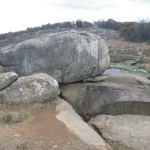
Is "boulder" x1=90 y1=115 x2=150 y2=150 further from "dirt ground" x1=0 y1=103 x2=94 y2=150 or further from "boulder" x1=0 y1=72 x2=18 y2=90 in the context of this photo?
"boulder" x1=0 y1=72 x2=18 y2=90

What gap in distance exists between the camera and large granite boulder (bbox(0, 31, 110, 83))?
1570 cm

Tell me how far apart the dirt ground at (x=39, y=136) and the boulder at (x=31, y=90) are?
123cm

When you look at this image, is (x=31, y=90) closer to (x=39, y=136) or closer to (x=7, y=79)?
(x=7, y=79)

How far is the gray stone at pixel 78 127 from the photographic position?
35.2 ft

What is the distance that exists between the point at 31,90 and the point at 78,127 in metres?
3.17

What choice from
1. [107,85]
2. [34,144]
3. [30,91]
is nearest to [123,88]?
[107,85]

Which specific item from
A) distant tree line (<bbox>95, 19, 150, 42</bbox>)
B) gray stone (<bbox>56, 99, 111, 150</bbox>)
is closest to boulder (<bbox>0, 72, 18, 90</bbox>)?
gray stone (<bbox>56, 99, 111, 150</bbox>)

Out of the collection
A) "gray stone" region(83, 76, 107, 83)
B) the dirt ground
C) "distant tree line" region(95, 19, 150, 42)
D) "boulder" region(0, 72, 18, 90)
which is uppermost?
"boulder" region(0, 72, 18, 90)

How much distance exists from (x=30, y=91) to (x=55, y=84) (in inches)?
39.9

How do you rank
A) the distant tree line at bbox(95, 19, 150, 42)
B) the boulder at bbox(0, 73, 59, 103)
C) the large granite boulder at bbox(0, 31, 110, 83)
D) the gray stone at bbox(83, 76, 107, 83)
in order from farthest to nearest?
the distant tree line at bbox(95, 19, 150, 42), the gray stone at bbox(83, 76, 107, 83), the large granite boulder at bbox(0, 31, 110, 83), the boulder at bbox(0, 73, 59, 103)

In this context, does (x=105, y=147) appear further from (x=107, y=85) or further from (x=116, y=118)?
(x=107, y=85)

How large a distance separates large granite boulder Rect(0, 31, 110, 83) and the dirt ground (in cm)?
315

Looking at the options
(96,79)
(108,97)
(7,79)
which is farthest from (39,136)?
(96,79)

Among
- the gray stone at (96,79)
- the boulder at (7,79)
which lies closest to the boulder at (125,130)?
the gray stone at (96,79)
